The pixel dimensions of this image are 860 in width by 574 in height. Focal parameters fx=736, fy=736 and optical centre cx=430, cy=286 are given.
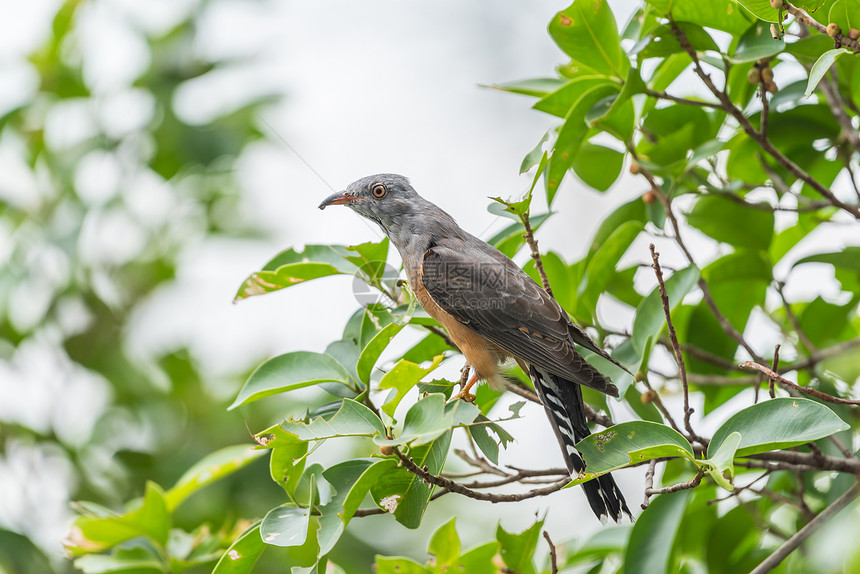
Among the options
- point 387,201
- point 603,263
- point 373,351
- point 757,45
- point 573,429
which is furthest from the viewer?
point 387,201

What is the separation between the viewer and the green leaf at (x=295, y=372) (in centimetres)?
195

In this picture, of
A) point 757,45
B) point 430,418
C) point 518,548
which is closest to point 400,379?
point 430,418

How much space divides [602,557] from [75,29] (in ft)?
14.5

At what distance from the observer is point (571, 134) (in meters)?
2.09

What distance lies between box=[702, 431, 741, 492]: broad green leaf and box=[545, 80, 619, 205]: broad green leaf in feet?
3.02

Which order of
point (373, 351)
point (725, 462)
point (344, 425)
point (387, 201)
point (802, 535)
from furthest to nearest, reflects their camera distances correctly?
point (387, 201), point (373, 351), point (802, 535), point (344, 425), point (725, 462)

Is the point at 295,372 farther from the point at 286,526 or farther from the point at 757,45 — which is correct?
the point at 757,45

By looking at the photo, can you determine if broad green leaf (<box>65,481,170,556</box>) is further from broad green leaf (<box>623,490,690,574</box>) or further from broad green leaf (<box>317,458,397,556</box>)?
broad green leaf (<box>623,490,690,574</box>)

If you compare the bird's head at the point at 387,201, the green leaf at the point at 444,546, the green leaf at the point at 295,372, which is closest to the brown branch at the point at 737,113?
the bird's head at the point at 387,201

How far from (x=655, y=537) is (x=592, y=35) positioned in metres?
1.46

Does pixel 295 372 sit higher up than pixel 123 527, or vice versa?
pixel 295 372

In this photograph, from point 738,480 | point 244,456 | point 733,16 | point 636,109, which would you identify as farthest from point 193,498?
point 733,16

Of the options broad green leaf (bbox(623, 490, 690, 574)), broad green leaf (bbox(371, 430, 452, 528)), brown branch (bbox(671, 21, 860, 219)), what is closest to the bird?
→ broad green leaf (bbox(623, 490, 690, 574))

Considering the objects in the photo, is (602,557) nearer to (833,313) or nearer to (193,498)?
(833,313)
